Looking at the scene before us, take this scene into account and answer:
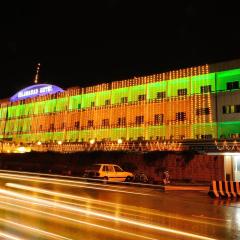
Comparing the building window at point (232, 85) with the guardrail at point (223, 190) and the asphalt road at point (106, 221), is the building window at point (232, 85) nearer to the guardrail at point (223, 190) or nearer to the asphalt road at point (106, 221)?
the guardrail at point (223, 190)

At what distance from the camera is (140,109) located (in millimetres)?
43062

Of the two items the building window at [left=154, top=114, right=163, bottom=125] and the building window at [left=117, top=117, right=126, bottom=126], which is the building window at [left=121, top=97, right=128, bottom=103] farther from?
the building window at [left=154, top=114, right=163, bottom=125]

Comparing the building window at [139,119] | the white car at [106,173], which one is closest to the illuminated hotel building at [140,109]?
the building window at [139,119]

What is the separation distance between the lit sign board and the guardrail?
1522 inches

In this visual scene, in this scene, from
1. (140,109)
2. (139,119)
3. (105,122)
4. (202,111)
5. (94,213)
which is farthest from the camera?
(105,122)

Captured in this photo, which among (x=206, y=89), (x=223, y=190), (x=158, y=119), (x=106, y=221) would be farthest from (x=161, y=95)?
(x=106, y=221)

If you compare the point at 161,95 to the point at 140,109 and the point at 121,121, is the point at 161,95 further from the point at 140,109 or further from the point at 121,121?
the point at 121,121

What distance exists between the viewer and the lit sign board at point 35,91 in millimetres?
55031

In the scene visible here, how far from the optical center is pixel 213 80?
36.3 m

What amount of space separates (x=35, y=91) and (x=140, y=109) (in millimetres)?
22686

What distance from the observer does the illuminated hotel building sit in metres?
35.1

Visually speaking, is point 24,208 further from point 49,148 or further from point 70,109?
point 70,109

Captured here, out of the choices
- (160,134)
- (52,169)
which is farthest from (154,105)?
(52,169)

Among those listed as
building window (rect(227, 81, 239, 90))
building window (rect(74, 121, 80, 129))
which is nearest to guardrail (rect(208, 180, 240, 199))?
building window (rect(227, 81, 239, 90))
